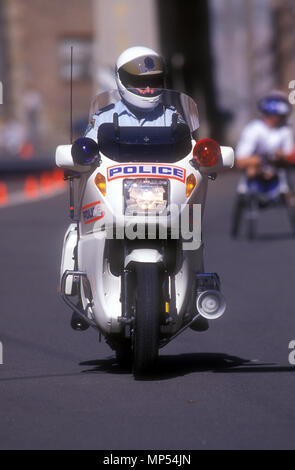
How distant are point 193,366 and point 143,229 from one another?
1.15 metres

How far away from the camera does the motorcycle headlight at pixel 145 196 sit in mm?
7832

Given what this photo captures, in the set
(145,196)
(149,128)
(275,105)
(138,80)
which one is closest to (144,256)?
(145,196)

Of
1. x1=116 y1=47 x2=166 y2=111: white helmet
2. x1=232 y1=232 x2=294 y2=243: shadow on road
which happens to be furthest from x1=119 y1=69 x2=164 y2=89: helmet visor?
x1=232 y1=232 x2=294 y2=243: shadow on road

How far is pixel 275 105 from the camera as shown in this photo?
18.2m

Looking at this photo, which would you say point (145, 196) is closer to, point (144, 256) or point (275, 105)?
point (144, 256)

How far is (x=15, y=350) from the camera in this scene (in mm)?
9289

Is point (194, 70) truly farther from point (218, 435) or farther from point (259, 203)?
point (218, 435)

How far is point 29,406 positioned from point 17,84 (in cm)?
7156

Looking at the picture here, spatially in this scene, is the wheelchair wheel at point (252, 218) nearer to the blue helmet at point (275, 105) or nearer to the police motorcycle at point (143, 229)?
the blue helmet at point (275, 105)

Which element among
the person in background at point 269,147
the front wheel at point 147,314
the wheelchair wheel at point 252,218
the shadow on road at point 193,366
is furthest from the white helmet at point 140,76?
the person in background at point 269,147

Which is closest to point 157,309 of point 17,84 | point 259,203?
point 259,203

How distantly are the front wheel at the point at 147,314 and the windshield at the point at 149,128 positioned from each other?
654mm

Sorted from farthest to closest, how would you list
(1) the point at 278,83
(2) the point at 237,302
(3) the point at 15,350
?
(1) the point at 278,83 → (2) the point at 237,302 → (3) the point at 15,350

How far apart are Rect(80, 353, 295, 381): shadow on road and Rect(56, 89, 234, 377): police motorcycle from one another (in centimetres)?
27
